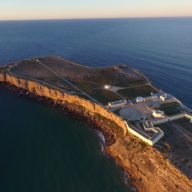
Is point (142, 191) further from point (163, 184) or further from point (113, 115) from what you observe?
point (113, 115)

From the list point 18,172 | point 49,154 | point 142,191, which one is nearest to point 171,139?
point 142,191

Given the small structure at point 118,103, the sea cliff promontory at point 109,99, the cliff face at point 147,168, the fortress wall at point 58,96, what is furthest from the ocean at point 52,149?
the small structure at point 118,103

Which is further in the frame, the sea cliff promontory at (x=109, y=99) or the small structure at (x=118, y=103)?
the small structure at (x=118, y=103)

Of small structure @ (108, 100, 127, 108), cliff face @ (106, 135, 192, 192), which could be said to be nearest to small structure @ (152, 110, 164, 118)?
cliff face @ (106, 135, 192, 192)

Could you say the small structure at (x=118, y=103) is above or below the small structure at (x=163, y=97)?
below

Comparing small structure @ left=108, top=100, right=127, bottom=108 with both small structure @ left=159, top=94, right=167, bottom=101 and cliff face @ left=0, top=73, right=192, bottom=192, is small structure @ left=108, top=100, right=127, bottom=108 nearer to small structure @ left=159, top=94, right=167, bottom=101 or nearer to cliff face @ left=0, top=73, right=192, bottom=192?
cliff face @ left=0, top=73, right=192, bottom=192

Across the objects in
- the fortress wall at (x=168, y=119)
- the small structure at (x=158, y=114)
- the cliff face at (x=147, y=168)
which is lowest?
the cliff face at (x=147, y=168)

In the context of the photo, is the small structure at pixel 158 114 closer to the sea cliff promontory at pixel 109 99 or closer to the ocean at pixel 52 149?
the sea cliff promontory at pixel 109 99

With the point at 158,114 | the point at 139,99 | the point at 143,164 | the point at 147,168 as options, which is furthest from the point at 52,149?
the point at 139,99
